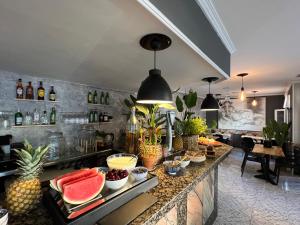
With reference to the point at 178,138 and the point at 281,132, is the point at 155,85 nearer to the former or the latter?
the point at 178,138

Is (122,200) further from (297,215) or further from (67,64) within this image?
(297,215)

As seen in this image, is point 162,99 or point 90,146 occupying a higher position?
point 162,99

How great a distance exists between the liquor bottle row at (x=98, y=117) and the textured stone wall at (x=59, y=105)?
10 cm

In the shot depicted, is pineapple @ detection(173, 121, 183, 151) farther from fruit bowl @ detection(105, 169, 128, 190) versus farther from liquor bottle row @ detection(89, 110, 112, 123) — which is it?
liquor bottle row @ detection(89, 110, 112, 123)

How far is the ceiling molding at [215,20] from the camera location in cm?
140

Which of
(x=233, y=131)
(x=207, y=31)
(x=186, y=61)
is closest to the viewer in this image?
(x=207, y=31)

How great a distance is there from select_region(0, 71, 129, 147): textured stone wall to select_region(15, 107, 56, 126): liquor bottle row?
59 millimetres

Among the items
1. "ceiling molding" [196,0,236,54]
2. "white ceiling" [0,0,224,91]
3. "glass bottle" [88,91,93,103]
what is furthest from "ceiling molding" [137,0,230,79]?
"glass bottle" [88,91,93,103]

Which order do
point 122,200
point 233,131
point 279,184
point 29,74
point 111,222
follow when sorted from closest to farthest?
point 111,222
point 122,200
point 29,74
point 279,184
point 233,131

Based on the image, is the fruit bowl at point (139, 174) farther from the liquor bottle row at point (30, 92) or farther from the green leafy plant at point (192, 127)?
the liquor bottle row at point (30, 92)

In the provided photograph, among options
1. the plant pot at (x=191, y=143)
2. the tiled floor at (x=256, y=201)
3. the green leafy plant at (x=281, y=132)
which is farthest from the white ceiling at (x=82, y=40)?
the green leafy plant at (x=281, y=132)

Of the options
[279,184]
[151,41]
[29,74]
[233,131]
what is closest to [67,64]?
[29,74]

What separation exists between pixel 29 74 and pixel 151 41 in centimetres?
196

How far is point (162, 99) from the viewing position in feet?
4.24
